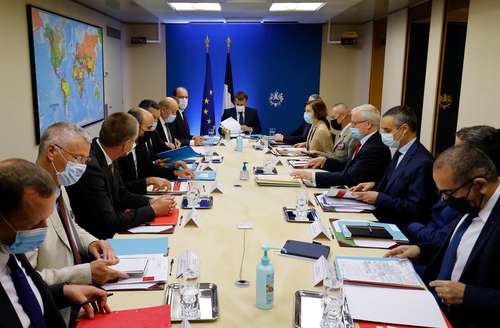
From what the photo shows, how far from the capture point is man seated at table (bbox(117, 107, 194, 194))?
11.3 ft

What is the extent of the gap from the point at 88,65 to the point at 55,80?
129cm

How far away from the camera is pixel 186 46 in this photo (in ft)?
29.7

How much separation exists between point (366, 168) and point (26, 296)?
9.21ft

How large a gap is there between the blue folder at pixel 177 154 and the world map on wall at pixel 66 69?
1705mm

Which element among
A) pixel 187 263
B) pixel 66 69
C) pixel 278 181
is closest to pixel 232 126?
pixel 66 69

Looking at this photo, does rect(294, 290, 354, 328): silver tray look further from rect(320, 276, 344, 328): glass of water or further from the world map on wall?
the world map on wall

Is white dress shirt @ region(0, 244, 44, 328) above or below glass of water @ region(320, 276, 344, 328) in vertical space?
above

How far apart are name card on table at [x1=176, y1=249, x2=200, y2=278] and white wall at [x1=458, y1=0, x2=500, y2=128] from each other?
325 cm

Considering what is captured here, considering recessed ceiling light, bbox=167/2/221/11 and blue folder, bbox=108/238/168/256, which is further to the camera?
recessed ceiling light, bbox=167/2/221/11

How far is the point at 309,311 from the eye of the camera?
165 cm

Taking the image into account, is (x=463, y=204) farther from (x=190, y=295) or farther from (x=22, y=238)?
(x=22, y=238)

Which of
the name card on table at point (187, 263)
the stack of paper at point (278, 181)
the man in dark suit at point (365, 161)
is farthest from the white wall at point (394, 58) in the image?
the name card on table at point (187, 263)

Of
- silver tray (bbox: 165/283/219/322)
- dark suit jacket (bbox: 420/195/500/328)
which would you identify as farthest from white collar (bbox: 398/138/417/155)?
silver tray (bbox: 165/283/219/322)

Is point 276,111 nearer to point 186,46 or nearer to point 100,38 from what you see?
point 186,46
